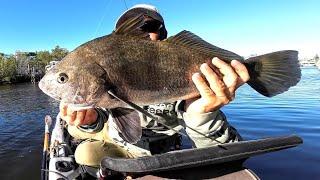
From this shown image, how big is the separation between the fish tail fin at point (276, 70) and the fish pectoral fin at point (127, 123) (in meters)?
1.18

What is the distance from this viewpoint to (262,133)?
14.4m

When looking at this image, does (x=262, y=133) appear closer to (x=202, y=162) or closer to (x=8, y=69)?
(x=202, y=162)

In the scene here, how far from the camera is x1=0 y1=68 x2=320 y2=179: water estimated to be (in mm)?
10171

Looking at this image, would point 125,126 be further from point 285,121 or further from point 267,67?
point 285,121

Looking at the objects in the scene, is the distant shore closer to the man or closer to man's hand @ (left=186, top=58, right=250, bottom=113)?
the man

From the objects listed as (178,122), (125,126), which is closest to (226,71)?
(125,126)

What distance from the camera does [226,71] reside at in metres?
3.71

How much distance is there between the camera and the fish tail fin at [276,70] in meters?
3.67

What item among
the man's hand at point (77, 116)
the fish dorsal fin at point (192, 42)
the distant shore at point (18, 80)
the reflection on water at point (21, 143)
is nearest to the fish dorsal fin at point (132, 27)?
the fish dorsal fin at point (192, 42)

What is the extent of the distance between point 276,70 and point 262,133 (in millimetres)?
11174

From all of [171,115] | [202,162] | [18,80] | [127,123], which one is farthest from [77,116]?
[18,80]

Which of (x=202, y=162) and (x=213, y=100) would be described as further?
(x=202, y=162)

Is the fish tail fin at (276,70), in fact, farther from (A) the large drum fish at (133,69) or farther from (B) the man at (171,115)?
(B) the man at (171,115)

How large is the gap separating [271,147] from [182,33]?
5.73 feet
